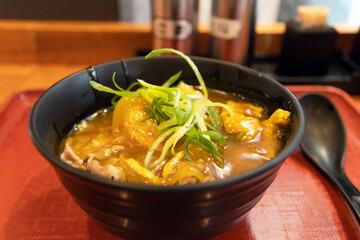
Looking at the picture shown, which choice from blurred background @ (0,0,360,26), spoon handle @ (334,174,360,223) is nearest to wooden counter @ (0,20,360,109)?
blurred background @ (0,0,360,26)

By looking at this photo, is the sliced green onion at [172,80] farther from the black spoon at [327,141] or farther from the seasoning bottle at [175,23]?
the seasoning bottle at [175,23]

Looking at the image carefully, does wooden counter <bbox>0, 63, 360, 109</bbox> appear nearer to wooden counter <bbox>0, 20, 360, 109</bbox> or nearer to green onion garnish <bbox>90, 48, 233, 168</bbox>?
wooden counter <bbox>0, 20, 360, 109</bbox>

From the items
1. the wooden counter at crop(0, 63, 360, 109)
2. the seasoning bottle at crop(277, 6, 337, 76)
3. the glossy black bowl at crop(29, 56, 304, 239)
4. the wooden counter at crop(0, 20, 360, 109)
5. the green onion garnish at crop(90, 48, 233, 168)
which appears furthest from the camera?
the wooden counter at crop(0, 20, 360, 109)

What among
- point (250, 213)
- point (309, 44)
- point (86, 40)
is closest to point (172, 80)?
point (250, 213)

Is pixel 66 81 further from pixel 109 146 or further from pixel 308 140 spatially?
pixel 308 140

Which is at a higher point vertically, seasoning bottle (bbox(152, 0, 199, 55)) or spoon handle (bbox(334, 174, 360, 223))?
seasoning bottle (bbox(152, 0, 199, 55))

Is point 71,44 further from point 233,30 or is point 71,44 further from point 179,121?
point 179,121
